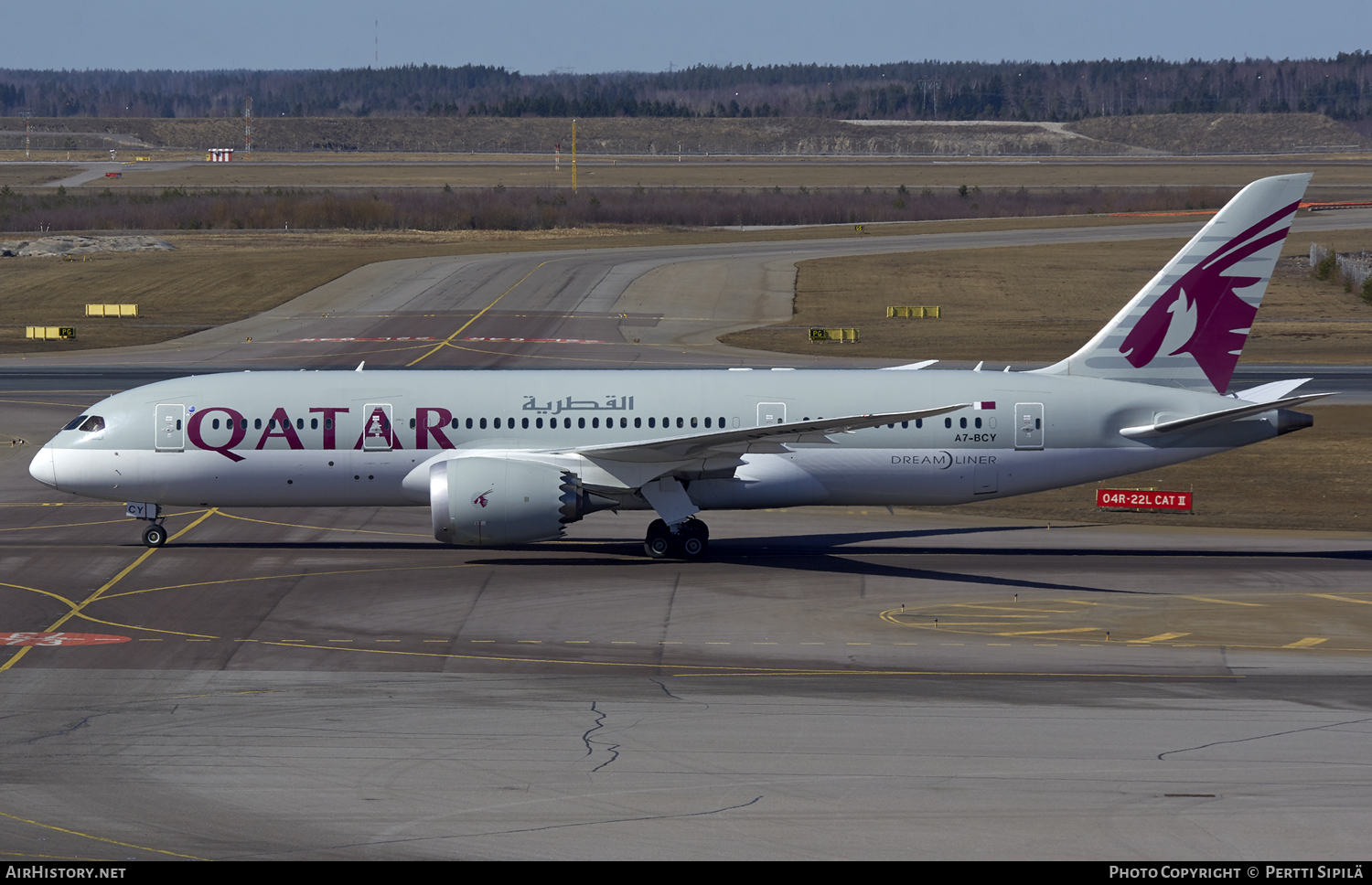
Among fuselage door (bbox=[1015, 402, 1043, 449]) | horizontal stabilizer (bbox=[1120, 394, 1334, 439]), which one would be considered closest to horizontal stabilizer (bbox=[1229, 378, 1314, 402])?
horizontal stabilizer (bbox=[1120, 394, 1334, 439])

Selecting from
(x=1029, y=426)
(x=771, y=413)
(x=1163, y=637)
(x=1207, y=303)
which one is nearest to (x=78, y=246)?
(x=771, y=413)

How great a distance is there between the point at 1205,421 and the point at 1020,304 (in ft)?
199

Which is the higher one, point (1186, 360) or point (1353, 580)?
point (1186, 360)

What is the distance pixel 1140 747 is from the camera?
23.1m

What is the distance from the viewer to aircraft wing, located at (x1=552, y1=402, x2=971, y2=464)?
34.5 metres

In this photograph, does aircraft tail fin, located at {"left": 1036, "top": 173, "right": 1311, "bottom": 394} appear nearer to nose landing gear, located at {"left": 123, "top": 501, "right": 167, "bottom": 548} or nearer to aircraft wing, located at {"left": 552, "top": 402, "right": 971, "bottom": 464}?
aircraft wing, located at {"left": 552, "top": 402, "right": 971, "bottom": 464}

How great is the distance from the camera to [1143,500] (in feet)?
147

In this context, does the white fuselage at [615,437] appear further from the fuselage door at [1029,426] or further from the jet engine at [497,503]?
the jet engine at [497,503]

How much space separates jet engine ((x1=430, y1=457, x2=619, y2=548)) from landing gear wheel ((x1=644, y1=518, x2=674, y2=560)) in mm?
2940

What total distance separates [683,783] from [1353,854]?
9361mm

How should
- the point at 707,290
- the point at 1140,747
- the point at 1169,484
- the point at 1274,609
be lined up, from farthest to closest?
the point at 707,290
the point at 1169,484
the point at 1274,609
the point at 1140,747

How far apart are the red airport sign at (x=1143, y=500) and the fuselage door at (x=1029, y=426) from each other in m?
8.17

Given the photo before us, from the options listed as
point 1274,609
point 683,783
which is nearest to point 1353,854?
point 683,783
